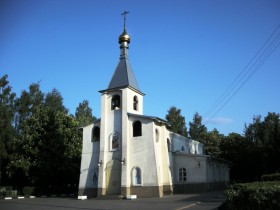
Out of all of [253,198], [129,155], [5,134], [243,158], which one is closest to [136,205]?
[129,155]

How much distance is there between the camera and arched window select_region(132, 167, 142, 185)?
27.8 meters

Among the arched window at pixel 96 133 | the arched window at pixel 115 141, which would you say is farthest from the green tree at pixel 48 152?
the arched window at pixel 115 141

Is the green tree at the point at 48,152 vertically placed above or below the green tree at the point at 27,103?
below

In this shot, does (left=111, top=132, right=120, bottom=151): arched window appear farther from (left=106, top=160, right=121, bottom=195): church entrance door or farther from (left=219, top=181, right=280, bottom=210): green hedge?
(left=219, top=181, right=280, bottom=210): green hedge

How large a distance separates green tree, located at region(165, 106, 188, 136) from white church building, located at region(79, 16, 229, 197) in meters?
27.9

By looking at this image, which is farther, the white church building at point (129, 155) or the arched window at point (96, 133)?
the arched window at point (96, 133)

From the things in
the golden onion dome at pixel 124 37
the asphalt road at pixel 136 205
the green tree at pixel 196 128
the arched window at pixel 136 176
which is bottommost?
the asphalt road at pixel 136 205

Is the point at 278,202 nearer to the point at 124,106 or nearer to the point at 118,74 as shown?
the point at 124,106

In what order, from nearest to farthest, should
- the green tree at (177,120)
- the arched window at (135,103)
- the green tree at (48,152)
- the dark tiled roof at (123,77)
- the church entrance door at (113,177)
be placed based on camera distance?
the church entrance door at (113,177) → the dark tiled roof at (123,77) → the arched window at (135,103) → the green tree at (48,152) → the green tree at (177,120)

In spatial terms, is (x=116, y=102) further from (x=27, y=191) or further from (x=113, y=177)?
(x=27, y=191)

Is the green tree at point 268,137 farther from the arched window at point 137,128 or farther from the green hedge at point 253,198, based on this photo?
the green hedge at point 253,198

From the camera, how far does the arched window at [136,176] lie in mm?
27750

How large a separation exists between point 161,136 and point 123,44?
37.4ft

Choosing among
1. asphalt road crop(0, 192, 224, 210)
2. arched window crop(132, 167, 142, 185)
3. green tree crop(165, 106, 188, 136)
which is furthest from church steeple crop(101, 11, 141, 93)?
green tree crop(165, 106, 188, 136)
